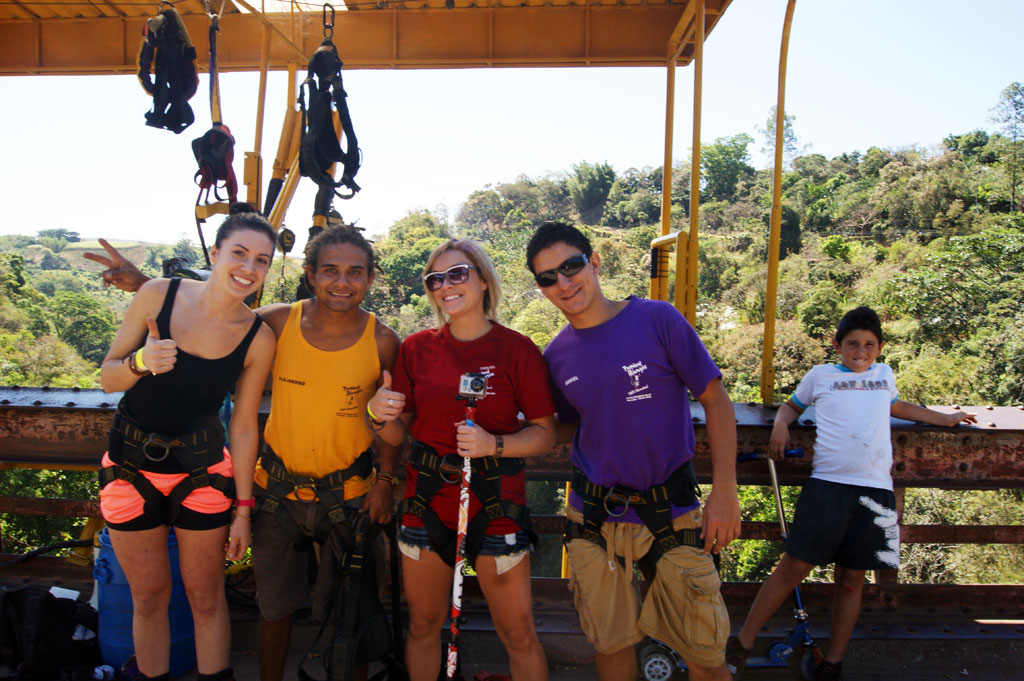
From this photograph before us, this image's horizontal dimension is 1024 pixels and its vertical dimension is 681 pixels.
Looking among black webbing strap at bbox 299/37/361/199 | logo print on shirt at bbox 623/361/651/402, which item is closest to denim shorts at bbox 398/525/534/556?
logo print on shirt at bbox 623/361/651/402

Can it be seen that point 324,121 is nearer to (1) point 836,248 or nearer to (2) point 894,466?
(2) point 894,466

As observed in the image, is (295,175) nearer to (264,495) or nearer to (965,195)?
(264,495)

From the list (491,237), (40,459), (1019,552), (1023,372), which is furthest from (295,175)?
(491,237)

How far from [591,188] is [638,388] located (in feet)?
299

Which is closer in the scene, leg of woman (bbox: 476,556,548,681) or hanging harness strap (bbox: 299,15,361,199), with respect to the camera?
leg of woman (bbox: 476,556,548,681)

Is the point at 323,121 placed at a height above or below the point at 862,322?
above

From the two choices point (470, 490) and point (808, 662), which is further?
point (808, 662)

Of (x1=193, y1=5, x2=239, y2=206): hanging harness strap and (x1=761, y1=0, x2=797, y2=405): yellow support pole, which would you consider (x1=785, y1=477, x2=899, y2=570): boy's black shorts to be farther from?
(x1=193, y1=5, x2=239, y2=206): hanging harness strap

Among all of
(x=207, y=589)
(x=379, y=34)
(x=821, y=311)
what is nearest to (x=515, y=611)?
(x=207, y=589)

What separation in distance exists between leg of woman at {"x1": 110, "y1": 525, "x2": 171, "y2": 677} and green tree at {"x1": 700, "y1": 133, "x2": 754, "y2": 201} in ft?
265

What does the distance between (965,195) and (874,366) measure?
48684 millimetres

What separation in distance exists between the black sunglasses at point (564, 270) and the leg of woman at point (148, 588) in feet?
6.35

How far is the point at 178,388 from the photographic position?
8.48 feet

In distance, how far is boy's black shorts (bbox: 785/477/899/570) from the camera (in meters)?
3.13
